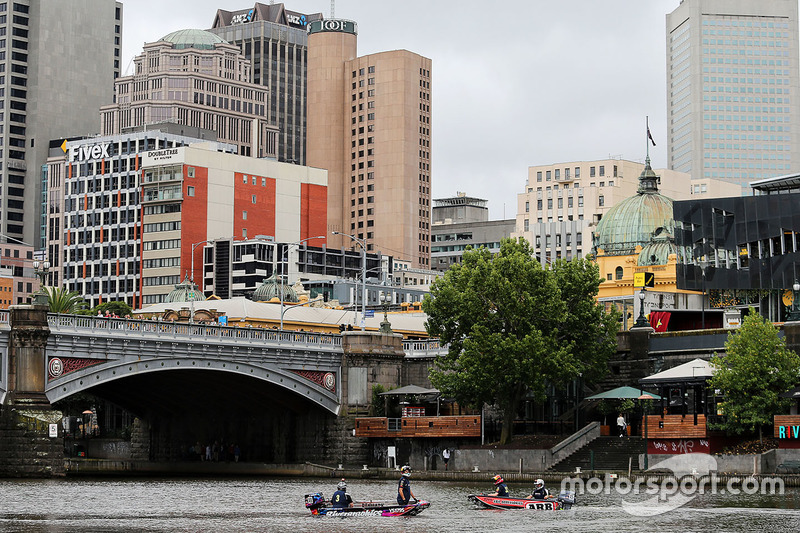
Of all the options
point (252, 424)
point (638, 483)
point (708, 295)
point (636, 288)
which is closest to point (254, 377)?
point (252, 424)

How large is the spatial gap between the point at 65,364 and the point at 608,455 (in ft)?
125

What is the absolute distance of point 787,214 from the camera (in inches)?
4656

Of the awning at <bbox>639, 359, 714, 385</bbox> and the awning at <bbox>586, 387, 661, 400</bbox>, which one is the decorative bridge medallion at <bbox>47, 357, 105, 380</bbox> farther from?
the awning at <bbox>639, 359, 714, 385</bbox>

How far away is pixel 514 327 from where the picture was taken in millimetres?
109438

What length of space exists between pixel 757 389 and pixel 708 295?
110ft

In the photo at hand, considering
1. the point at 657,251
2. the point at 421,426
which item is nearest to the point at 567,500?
the point at 421,426

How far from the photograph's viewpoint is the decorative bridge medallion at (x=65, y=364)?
99.9 meters

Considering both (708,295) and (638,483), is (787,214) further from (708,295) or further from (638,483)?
(638,483)

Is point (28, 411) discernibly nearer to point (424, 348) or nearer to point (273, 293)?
point (424, 348)

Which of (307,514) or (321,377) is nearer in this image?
(307,514)

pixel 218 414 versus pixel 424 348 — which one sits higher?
pixel 424 348

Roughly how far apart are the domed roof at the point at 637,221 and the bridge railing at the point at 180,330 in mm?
54850

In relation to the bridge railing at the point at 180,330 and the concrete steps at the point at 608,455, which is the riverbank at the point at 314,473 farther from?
the bridge railing at the point at 180,330

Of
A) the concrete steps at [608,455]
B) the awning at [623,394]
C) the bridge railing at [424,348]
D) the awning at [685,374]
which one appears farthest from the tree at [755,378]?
the bridge railing at [424,348]
